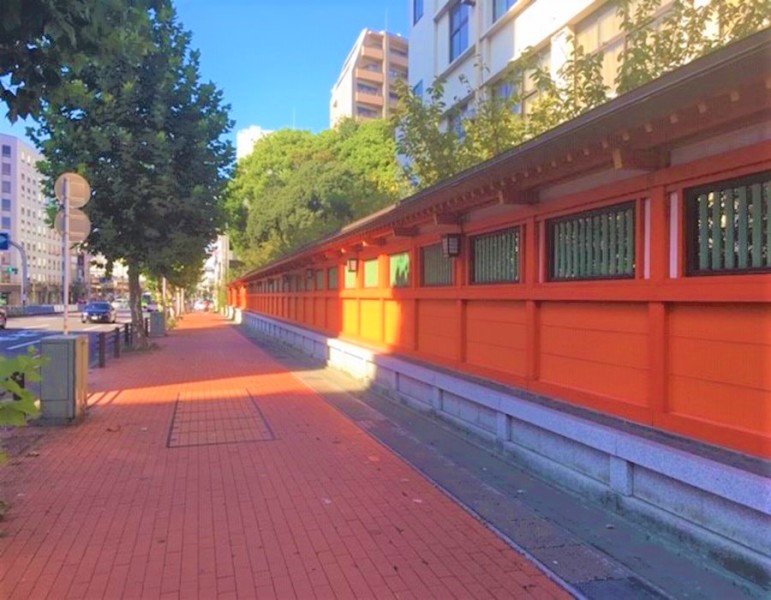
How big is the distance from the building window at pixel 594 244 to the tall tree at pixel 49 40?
411 centimetres

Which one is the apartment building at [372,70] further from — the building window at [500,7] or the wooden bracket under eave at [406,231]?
the wooden bracket under eave at [406,231]

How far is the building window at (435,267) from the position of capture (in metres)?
9.37

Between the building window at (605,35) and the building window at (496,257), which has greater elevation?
the building window at (605,35)

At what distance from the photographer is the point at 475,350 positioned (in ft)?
27.4

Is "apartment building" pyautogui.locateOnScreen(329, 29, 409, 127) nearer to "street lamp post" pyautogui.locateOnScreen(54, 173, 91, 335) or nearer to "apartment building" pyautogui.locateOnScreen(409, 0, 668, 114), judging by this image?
"apartment building" pyautogui.locateOnScreen(409, 0, 668, 114)

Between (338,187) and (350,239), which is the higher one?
(338,187)

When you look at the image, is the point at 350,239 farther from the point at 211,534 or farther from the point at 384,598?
the point at 384,598

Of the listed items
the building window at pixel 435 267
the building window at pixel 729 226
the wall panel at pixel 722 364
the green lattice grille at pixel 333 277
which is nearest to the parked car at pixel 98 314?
the green lattice grille at pixel 333 277

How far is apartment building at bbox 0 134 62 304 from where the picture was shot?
9644cm

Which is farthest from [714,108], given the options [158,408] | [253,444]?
[158,408]

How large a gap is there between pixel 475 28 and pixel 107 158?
11247mm

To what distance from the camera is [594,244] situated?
593cm

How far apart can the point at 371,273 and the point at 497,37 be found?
964 cm

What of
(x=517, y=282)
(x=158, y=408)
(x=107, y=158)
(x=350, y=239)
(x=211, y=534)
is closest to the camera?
(x=211, y=534)
